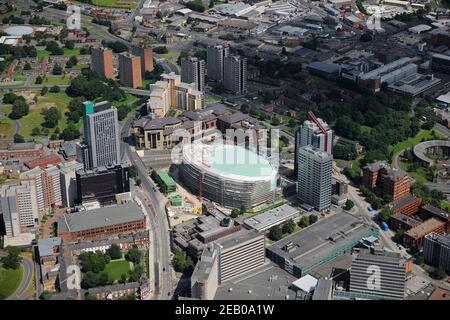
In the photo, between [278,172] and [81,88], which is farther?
[81,88]

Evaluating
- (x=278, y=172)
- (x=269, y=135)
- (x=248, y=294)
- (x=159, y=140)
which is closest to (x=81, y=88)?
(x=159, y=140)

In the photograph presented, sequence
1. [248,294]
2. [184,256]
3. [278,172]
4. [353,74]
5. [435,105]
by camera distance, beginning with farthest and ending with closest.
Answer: [353,74] < [435,105] < [278,172] < [184,256] < [248,294]

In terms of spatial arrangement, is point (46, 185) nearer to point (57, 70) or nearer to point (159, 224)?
point (159, 224)

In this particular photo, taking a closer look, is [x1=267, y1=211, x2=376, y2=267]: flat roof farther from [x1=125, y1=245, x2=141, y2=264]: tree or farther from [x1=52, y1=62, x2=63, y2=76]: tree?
[x1=52, y1=62, x2=63, y2=76]: tree

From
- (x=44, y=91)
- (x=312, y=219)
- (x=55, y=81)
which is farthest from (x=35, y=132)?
(x=312, y=219)

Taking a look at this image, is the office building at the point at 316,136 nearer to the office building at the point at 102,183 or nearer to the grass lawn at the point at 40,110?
the office building at the point at 102,183

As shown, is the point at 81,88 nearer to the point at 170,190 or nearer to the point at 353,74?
the point at 170,190
